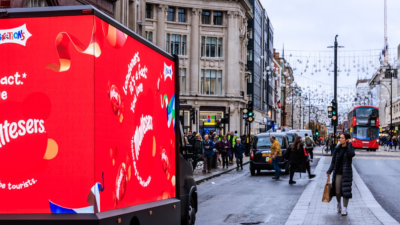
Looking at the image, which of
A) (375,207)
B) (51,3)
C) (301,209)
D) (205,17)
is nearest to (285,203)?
(301,209)

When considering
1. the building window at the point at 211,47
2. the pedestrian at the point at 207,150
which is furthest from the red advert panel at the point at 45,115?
the building window at the point at 211,47

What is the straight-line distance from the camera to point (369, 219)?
13.4 metres

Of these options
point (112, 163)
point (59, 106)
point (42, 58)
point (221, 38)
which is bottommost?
point (112, 163)

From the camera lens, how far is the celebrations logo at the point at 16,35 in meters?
6.89

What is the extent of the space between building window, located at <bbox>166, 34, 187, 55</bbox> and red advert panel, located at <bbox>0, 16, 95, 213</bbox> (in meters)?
59.1

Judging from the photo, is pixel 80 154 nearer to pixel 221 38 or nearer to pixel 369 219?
pixel 369 219

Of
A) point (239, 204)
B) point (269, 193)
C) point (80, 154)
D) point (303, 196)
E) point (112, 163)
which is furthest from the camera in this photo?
point (269, 193)

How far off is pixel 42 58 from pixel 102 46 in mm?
624

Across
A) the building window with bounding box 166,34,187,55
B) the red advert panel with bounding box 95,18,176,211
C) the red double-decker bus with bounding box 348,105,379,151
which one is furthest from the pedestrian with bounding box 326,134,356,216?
the building window with bounding box 166,34,187,55

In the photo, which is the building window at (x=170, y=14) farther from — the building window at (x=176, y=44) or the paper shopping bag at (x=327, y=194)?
the paper shopping bag at (x=327, y=194)

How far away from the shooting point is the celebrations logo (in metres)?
6.89

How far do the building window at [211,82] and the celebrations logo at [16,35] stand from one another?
60.1 meters

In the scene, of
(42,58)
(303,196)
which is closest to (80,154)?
(42,58)

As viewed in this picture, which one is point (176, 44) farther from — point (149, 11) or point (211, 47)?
point (149, 11)
